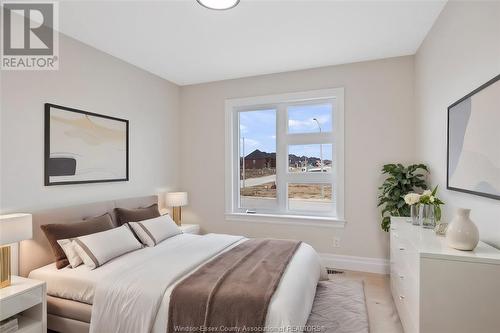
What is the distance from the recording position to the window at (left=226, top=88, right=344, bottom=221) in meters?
3.77

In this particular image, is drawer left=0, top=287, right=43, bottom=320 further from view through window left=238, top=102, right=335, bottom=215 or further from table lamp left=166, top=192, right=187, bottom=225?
view through window left=238, top=102, right=335, bottom=215

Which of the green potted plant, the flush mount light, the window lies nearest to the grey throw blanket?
the green potted plant

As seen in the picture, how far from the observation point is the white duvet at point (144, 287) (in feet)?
5.84

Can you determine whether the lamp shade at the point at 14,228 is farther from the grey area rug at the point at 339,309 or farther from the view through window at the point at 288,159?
the view through window at the point at 288,159

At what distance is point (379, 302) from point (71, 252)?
2.89 m

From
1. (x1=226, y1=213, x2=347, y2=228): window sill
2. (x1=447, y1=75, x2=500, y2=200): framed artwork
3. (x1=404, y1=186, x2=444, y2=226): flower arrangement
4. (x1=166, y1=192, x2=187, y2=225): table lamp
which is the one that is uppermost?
(x1=447, y1=75, x2=500, y2=200): framed artwork

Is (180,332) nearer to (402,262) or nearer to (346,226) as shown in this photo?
(402,262)

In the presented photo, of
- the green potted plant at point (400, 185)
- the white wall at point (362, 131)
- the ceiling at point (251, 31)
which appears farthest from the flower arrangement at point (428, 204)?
the ceiling at point (251, 31)

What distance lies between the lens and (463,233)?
62.3 inches

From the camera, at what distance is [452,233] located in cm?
163

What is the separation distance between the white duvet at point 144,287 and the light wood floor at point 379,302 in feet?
2.09

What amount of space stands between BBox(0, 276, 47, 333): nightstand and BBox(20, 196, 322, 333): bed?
0.12 m

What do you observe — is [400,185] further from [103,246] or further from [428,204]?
[103,246]

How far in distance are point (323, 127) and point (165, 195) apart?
2.55 m
